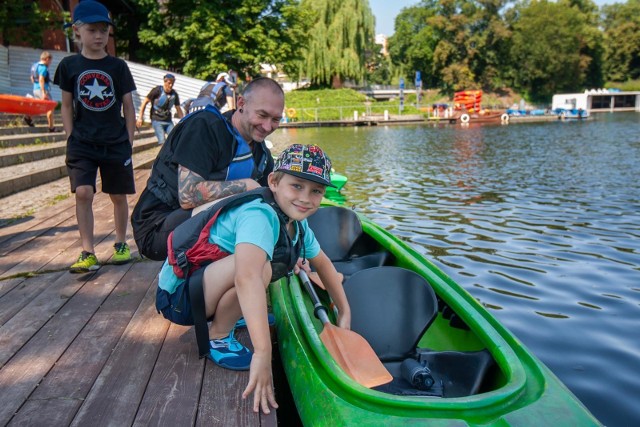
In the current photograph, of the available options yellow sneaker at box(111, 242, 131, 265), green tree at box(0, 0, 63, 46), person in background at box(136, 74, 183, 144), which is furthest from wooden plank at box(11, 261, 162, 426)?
green tree at box(0, 0, 63, 46)

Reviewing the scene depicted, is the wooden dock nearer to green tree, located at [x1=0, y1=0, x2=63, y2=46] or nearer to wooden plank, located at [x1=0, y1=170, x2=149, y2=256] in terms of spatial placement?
wooden plank, located at [x1=0, y1=170, x2=149, y2=256]

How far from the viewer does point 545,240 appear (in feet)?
24.9

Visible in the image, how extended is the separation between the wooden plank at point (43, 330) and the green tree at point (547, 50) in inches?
2484

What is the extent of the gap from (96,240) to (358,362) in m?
3.30

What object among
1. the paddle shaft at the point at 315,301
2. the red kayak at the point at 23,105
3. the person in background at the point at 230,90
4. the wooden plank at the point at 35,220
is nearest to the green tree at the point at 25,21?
the red kayak at the point at 23,105

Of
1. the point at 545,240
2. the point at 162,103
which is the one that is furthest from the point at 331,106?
the point at 545,240

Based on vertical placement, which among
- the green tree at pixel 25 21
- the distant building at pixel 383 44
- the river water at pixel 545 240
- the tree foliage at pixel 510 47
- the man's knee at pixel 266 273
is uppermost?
the distant building at pixel 383 44

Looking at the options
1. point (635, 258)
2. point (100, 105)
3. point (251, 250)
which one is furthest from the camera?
point (635, 258)

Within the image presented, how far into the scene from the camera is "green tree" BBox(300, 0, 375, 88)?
41.2 meters

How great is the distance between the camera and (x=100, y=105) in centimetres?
389

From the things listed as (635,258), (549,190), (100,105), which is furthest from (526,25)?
(100,105)

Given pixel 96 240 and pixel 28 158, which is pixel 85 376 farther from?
pixel 28 158

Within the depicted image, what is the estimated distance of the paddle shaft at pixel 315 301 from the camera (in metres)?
2.99

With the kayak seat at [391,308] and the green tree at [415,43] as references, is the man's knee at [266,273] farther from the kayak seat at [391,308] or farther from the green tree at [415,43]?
the green tree at [415,43]
